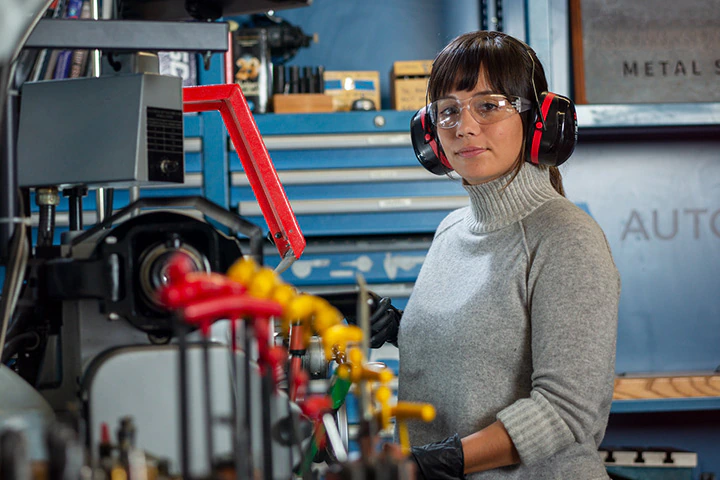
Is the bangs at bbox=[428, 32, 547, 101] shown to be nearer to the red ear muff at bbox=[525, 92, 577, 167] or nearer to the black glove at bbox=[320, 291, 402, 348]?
the red ear muff at bbox=[525, 92, 577, 167]

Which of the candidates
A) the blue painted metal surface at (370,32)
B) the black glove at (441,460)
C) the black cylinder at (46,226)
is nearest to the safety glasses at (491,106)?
the black glove at (441,460)

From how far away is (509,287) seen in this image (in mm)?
1170

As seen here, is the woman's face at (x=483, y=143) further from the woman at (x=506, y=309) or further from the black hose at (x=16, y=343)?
the black hose at (x=16, y=343)

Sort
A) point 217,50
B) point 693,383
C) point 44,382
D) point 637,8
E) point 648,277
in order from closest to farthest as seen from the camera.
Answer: point 44,382, point 217,50, point 693,383, point 637,8, point 648,277

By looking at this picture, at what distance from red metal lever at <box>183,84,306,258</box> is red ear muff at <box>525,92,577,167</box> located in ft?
1.40

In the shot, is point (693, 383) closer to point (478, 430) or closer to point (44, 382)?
point (478, 430)

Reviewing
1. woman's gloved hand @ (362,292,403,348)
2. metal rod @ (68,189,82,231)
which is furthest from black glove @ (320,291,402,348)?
metal rod @ (68,189,82,231)

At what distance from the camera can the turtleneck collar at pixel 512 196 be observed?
1.28 metres

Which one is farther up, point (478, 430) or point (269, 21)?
point (269, 21)

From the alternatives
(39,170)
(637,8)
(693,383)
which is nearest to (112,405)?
(39,170)

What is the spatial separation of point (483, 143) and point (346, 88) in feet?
Result: 3.86

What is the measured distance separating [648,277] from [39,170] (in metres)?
2.35

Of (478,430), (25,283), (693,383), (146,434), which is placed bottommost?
(693,383)

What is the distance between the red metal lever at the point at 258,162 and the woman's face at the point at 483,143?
0.34 m
